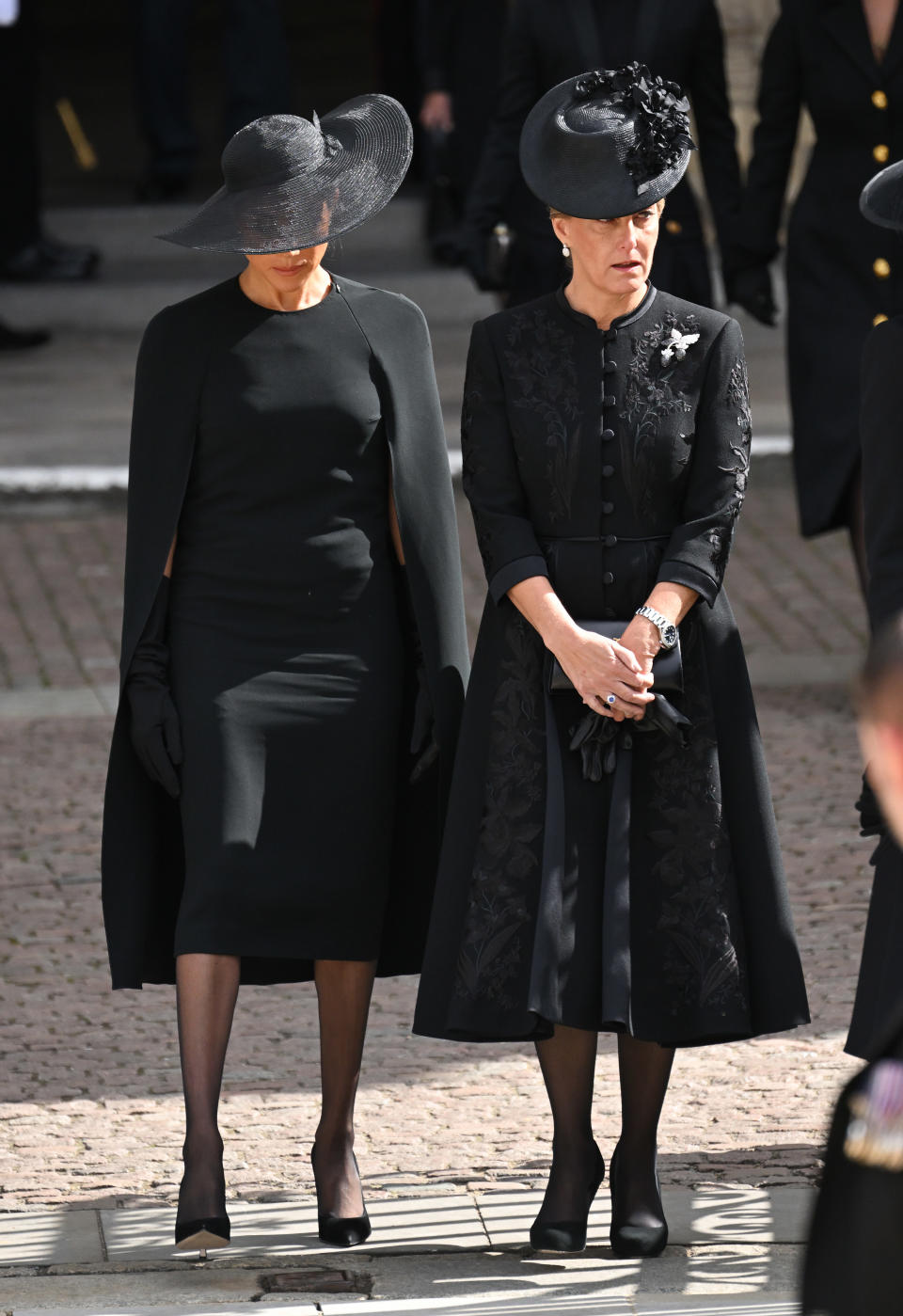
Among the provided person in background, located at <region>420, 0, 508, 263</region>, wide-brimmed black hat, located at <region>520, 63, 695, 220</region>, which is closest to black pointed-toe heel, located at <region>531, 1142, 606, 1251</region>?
wide-brimmed black hat, located at <region>520, 63, 695, 220</region>

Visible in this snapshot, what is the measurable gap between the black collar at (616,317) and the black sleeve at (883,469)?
435 mm

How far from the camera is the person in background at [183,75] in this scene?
1293 cm

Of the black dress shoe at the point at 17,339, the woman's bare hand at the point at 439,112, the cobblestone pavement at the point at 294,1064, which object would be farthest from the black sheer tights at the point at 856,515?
the black dress shoe at the point at 17,339

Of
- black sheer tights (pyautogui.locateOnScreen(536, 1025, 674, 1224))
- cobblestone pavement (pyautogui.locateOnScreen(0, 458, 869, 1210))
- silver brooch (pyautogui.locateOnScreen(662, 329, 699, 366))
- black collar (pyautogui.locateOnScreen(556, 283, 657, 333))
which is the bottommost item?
cobblestone pavement (pyautogui.locateOnScreen(0, 458, 869, 1210))

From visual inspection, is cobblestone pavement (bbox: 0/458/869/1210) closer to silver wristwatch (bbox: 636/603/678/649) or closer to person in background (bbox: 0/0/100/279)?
silver wristwatch (bbox: 636/603/678/649)

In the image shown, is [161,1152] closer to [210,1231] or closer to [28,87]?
[210,1231]

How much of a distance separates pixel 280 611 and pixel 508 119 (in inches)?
136

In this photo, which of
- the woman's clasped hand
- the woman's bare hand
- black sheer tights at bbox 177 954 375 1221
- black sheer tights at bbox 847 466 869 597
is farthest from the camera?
the woman's bare hand

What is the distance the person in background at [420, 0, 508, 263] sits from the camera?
10312 mm

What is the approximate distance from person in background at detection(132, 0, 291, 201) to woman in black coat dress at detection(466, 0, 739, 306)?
5.24m

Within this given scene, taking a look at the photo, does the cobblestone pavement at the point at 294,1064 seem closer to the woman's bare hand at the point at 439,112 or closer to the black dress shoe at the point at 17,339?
the woman's bare hand at the point at 439,112

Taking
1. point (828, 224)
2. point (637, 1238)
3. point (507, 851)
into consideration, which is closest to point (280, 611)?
point (507, 851)

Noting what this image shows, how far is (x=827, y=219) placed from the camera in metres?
6.91

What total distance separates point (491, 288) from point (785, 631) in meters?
1.70
